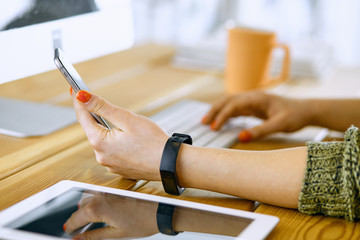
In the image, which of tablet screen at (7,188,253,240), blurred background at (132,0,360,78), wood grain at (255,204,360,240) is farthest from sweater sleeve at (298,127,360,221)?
blurred background at (132,0,360,78)

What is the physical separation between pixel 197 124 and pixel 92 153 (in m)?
0.25

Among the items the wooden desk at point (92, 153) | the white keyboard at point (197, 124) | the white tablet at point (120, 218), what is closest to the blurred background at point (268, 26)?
the wooden desk at point (92, 153)

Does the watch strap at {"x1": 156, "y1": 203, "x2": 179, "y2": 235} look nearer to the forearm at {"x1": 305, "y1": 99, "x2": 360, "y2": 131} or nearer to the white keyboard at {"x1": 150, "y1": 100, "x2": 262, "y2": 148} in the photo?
the white keyboard at {"x1": 150, "y1": 100, "x2": 262, "y2": 148}

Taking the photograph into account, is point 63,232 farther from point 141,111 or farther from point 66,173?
point 141,111

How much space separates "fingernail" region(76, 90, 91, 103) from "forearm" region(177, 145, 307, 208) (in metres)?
0.16

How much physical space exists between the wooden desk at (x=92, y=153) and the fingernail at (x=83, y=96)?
13 cm

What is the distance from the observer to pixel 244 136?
3.19 feet

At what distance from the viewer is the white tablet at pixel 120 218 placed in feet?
1.91

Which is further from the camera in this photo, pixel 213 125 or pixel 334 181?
pixel 213 125

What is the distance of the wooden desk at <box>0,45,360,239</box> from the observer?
670mm

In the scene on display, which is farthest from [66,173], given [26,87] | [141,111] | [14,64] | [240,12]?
[240,12]

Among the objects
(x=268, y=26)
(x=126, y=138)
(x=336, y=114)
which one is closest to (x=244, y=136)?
(x=336, y=114)

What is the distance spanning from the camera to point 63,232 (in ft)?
1.89

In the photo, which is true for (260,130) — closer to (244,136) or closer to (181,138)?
(244,136)
